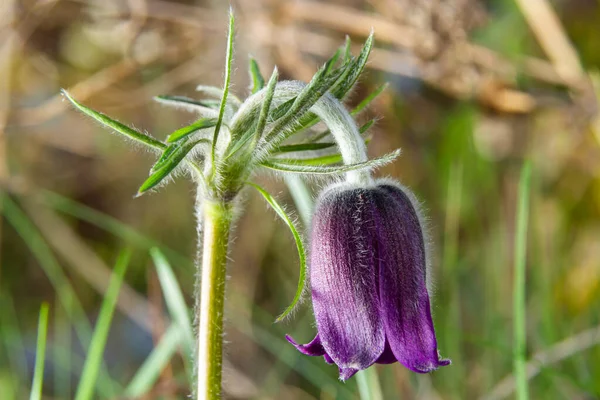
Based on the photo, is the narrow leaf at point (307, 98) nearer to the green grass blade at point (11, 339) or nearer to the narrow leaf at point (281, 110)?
the narrow leaf at point (281, 110)

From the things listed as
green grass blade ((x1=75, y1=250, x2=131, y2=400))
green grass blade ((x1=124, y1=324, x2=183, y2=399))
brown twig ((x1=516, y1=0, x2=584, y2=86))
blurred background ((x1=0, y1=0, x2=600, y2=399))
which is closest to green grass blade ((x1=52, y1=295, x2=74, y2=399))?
blurred background ((x1=0, y1=0, x2=600, y2=399))

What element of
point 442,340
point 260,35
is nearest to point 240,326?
point 442,340

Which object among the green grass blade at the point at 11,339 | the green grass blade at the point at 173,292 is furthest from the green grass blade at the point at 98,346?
the green grass blade at the point at 11,339

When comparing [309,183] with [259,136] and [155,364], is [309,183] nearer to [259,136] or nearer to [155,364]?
[155,364]

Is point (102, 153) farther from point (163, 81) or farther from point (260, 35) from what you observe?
point (260, 35)

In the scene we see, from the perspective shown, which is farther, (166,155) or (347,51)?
(347,51)

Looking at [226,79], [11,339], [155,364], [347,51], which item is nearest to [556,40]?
[347,51]

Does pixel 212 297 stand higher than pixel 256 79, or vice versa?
pixel 256 79
